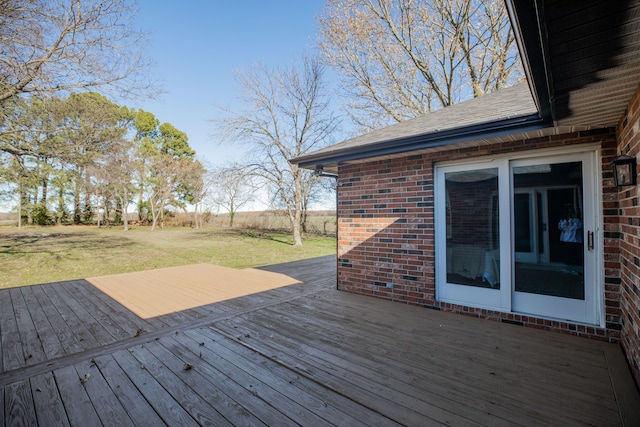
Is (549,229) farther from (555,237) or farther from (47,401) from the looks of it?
(47,401)

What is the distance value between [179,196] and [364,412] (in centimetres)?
2942

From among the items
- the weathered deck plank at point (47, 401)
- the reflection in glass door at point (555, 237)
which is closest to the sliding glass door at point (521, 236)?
the reflection in glass door at point (555, 237)

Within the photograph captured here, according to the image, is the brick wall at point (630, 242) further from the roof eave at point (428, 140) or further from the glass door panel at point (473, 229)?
the glass door panel at point (473, 229)

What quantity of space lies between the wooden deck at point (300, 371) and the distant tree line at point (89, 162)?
692 cm

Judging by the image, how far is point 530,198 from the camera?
141 inches

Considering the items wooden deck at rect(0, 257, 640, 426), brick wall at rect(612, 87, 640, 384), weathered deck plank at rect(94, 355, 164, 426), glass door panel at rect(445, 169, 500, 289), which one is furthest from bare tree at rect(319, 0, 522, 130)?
weathered deck plank at rect(94, 355, 164, 426)

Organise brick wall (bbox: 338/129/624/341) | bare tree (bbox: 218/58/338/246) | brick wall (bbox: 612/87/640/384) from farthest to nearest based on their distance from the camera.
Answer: bare tree (bbox: 218/58/338/246) → brick wall (bbox: 338/129/624/341) → brick wall (bbox: 612/87/640/384)

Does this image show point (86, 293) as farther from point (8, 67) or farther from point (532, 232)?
point (532, 232)

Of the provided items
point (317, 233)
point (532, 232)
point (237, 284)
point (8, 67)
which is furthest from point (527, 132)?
point (317, 233)

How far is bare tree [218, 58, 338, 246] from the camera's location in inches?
569

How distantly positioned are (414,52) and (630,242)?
12.6m

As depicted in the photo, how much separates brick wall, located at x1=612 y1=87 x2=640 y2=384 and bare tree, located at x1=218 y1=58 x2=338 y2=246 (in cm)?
1240

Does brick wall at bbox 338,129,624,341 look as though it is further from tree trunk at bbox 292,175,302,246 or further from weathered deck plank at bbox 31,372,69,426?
tree trunk at bbox 292,175,302,246

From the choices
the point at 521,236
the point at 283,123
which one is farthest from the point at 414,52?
the point at 521,236
